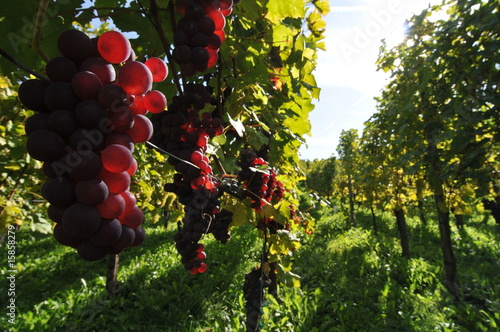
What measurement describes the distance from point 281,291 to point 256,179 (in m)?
4.83

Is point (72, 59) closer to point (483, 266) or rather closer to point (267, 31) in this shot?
point (267, 31)

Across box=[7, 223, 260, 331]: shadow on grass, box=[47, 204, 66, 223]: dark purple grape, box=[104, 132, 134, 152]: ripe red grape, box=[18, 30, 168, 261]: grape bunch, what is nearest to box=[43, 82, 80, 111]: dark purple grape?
box=[18, 30, 168, 261]: grape bunch

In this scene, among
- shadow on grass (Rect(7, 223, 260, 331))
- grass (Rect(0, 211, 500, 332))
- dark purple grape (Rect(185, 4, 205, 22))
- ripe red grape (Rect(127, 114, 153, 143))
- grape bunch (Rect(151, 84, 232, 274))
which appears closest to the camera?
ripe red grape (Rect(127, 114, 153, 143))

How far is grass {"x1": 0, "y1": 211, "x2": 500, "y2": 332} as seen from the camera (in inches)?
193

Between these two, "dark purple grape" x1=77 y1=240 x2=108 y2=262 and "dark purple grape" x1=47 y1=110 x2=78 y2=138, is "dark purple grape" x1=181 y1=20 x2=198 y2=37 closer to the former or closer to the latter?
"dark purple grape" x1=47 y1=110 x2=78 y2=138

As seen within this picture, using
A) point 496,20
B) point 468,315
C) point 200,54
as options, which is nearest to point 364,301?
point 468,315

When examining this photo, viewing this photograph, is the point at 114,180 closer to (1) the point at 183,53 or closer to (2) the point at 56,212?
(2) the point at 56,212

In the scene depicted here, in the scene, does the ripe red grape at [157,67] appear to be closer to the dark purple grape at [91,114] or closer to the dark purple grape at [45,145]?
the dark purple grape at [91,114]

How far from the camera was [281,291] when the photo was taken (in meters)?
6.13

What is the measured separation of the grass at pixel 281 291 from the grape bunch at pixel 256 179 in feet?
8.40

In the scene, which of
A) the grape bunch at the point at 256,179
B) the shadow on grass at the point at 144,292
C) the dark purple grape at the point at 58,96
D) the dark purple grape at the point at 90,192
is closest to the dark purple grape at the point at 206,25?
the dark purple grape at the point at 58,96

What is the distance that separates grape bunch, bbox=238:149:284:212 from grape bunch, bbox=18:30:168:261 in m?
1.39

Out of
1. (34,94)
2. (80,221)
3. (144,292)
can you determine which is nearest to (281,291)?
(144,292)

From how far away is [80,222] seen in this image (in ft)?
1.91
